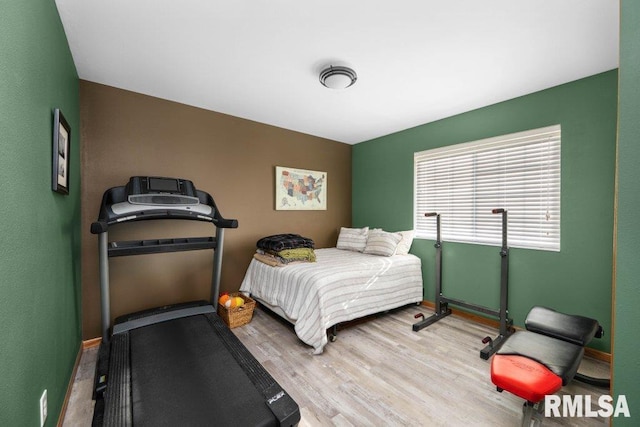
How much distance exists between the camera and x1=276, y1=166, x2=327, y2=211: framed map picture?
3.84 metres

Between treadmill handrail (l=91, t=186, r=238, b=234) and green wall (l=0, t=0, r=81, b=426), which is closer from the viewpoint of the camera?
green wall (l=0, t=0, r=81, b=426)

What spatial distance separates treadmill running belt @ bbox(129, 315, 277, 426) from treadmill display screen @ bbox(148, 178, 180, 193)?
1223mm

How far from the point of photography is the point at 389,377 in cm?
207

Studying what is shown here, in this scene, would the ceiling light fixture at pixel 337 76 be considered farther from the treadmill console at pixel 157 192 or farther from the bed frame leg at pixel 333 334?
the bed frame leg at pixel 333 334

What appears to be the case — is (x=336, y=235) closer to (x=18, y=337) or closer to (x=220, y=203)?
(x=220, y=203)

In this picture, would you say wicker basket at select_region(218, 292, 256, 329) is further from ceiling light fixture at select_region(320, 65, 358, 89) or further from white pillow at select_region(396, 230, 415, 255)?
ceiling light fixture at select_region(320, 65, 358, 89)

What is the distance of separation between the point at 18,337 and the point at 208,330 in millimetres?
1371

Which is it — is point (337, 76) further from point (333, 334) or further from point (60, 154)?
point (333, 334)

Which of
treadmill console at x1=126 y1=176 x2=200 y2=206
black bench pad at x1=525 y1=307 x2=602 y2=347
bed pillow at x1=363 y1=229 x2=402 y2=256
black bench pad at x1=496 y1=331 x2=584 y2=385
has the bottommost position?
black bench pad at x1=496 y1=331 x2=584 y2=385

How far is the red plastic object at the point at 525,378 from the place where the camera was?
142 cm

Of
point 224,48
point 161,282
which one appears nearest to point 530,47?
point 224,48

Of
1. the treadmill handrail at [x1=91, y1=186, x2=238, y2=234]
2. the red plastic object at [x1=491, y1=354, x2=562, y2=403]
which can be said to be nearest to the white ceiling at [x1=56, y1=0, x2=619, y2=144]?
the treadmill handrail at [x1=91, y1=186, x2=238, y2=234]

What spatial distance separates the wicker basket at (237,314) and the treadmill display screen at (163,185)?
54.8 inches

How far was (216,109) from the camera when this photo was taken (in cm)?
321
